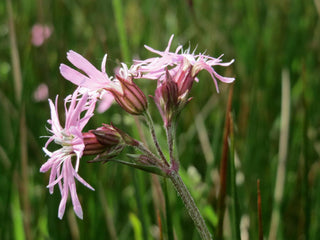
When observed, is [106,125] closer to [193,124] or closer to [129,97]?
[129,97]

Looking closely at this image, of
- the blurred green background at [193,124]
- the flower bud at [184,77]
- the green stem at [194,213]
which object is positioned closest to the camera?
A: the green stem at [194,213]

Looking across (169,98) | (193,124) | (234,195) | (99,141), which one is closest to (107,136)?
(99,141)

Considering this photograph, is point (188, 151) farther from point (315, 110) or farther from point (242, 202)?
point (315, 110)

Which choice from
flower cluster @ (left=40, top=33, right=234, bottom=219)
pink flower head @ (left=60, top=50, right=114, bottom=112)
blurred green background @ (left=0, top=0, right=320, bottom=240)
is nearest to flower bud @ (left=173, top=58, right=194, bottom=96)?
flower cluster @ (left=40, top=33, right=234, bottom=219)

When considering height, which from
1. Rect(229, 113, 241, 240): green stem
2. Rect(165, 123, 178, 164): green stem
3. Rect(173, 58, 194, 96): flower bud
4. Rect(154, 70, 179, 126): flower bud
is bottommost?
Rect(229, 113, 241, 240): green stem

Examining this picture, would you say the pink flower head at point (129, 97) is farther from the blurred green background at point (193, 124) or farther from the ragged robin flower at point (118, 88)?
the blurred green background at point (193, 124)

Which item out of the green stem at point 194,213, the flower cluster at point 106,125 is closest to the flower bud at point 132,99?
the flower cluster at point 106,125

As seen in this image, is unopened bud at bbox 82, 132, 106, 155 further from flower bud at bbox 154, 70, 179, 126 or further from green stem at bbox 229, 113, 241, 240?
green stem at bbox 229, 113, 241, 240
